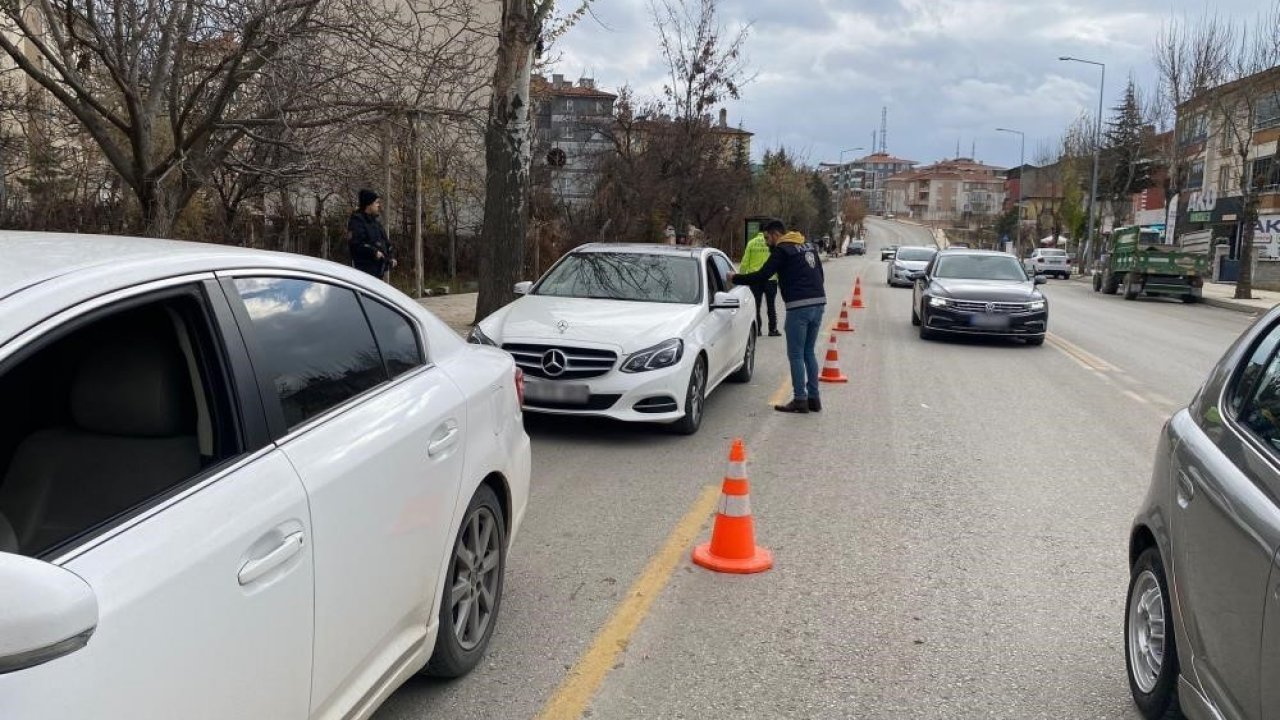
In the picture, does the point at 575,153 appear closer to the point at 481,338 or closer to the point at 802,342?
the point at 802,342

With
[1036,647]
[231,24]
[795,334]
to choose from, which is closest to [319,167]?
[231,24]

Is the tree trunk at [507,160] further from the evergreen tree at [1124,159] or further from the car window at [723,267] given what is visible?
the evergreen tree at [1124,159]

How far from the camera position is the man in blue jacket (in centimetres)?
941

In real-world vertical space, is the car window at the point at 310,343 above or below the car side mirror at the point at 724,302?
above

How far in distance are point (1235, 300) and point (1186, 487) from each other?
33473mm

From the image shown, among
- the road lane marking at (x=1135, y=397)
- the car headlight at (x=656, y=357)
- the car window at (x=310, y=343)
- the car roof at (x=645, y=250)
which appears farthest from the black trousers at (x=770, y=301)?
the car window at (x=310, y=343)

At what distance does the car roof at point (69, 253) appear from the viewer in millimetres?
2170

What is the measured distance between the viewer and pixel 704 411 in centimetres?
973

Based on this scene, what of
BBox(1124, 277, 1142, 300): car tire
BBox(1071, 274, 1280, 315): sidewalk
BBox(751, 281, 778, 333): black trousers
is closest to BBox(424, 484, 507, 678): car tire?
BBox(751, 281, 778, 333): black trousers

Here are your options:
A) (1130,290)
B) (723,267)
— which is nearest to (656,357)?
(723,267)

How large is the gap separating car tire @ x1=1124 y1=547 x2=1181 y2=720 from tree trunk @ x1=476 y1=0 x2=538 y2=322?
35.1ft

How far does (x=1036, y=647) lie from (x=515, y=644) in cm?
222

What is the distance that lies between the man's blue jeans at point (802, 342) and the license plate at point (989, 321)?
685 cm

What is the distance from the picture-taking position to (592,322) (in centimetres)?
822
